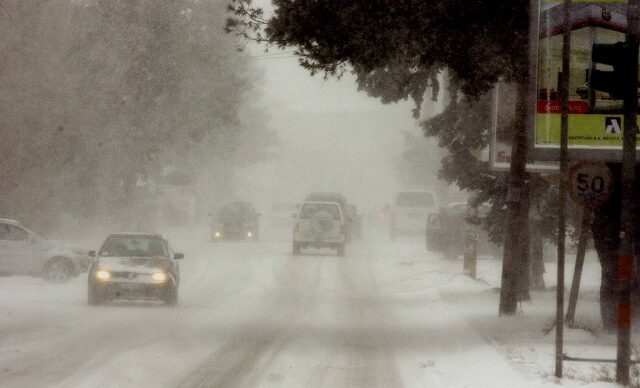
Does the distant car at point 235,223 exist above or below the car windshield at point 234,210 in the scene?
below

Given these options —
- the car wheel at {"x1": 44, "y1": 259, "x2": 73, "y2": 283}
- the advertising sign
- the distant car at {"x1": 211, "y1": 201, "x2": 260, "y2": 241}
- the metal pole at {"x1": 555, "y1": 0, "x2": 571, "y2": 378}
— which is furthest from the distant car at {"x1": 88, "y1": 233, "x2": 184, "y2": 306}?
the distant car at {"x1": 211, "y1": 201, "x2": 260, "y2": 241}

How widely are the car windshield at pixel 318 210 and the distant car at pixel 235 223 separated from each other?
10581mm

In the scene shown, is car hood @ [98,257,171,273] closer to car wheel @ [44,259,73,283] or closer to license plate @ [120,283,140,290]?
license plate @ [120,283,140,290]

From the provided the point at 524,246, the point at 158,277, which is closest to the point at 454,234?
the point at 524,246

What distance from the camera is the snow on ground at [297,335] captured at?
14.6 metres

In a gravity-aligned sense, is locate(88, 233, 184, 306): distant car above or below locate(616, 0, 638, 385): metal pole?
below

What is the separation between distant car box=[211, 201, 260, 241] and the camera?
56062mm

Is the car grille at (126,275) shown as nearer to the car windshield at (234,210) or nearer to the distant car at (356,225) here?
the car windshield at (234,210)

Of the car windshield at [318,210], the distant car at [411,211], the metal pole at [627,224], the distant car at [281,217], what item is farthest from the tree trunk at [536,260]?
the distant car at [281,217]

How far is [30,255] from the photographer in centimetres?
3259

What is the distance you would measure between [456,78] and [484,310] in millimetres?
6925

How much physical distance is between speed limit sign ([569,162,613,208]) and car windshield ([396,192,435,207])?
42.7 metres

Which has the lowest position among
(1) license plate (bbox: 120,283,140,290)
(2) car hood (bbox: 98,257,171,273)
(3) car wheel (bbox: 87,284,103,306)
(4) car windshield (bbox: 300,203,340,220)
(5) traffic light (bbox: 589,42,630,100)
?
(3) car wheel (bbox: 87,284,103,306)

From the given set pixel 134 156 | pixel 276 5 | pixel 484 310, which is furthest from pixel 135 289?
pixel 134 156
